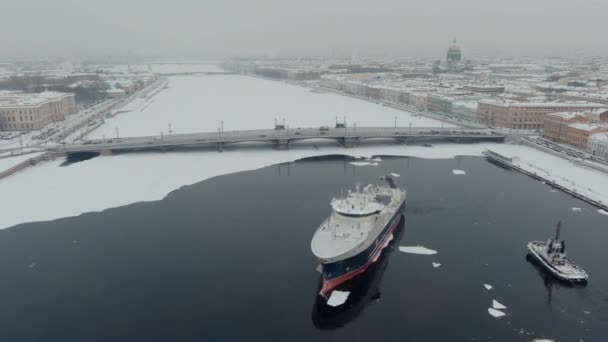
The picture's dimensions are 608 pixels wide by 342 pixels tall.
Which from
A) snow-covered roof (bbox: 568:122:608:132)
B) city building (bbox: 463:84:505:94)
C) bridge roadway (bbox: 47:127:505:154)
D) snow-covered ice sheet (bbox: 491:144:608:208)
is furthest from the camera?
city building (bbox: 463:84:505:94)

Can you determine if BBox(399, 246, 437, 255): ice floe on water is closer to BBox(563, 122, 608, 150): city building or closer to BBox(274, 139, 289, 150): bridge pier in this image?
BBox(274, 139, 289, 150): bridge pier

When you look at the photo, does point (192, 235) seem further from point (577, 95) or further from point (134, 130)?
point (577, 95)

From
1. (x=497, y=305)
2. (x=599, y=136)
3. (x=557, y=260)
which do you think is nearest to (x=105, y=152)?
(x=497, y=305)

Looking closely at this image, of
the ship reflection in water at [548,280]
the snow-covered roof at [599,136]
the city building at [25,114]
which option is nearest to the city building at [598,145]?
the snow-covered roof at [599,136]

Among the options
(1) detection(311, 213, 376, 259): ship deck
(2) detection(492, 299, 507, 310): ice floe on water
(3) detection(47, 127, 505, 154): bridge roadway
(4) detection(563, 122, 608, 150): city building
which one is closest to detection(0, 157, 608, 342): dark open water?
(2) detection(492, 299, 507, 310): ice floe on water

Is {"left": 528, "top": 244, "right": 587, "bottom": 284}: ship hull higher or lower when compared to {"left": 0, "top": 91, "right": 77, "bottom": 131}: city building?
lower

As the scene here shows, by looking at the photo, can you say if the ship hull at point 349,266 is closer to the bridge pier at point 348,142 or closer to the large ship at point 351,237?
the large ship at point 351,237
